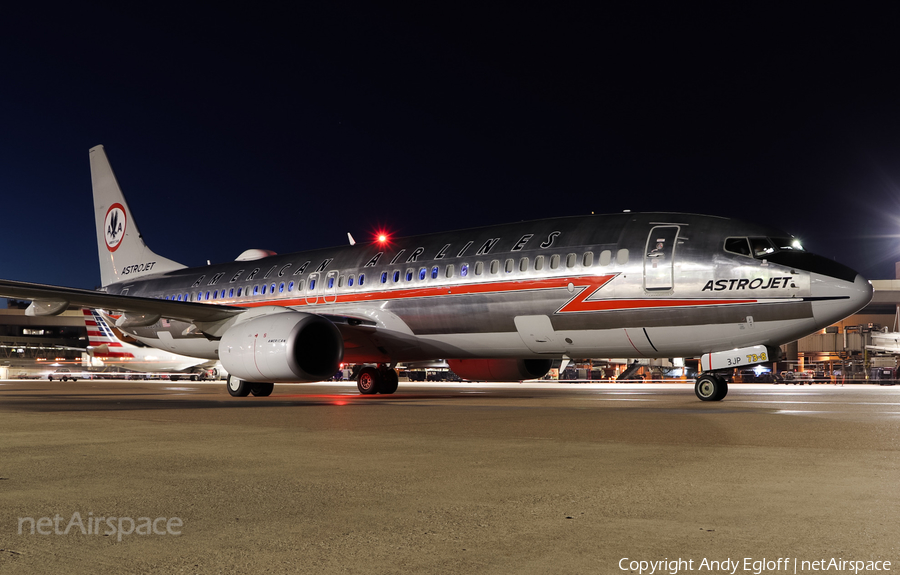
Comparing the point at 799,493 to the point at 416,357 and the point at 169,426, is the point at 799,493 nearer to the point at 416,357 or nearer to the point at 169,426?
the point at 169,426

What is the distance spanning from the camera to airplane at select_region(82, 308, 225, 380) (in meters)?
43.5

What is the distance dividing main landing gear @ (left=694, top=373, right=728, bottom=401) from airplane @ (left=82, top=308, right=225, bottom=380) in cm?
3749

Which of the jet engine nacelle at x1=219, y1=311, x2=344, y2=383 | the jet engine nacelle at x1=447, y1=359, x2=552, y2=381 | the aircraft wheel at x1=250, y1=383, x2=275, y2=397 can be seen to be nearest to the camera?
the jet engine nacelle at x1=219, y1=311, x2=344, y2=383

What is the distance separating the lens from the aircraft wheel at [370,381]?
21453 millimetres

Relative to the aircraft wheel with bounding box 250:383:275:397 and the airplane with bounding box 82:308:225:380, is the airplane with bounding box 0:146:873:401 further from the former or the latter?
the airplane with bounding box 82:308:225:380

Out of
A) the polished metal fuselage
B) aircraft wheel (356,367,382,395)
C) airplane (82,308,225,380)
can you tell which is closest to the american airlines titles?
the polished metal fuselage

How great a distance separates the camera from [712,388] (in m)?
14.8

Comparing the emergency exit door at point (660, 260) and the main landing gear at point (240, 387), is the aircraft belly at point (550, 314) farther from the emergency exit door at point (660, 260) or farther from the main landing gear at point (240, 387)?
the main landing gear at point (240, 387)

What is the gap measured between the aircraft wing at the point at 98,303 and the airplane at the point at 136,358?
89.9ft

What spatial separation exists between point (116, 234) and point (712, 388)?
2373 cm

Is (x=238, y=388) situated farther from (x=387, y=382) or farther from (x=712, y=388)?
(x=712, y=388)

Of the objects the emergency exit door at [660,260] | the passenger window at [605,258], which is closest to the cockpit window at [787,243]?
the emergency exit door at [660,260]

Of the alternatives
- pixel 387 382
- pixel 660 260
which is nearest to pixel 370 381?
Answer: pixel 387 382

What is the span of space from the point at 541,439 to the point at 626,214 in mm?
8986
